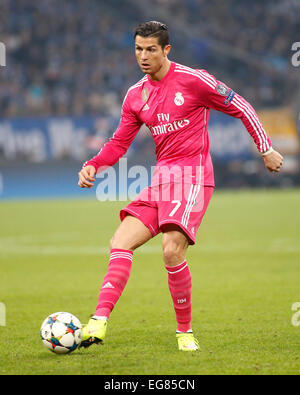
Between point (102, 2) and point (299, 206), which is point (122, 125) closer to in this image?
point (299, 206)

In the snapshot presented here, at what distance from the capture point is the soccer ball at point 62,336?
16.0 ft

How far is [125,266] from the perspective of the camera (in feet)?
16.9

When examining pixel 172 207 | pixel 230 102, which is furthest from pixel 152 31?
pixel 172 207

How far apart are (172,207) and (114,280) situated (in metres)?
0.64

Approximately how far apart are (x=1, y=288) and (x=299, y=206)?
1290 centimetres

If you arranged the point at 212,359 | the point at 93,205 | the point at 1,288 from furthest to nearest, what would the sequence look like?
the point at 93,205, the point at 1,288, the point at 212,359

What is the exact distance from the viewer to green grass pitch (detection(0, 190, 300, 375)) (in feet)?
15.3

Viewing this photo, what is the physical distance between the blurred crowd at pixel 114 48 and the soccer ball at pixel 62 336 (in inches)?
846

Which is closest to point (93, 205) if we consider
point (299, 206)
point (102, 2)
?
point (299, 206)

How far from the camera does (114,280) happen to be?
512 cm
